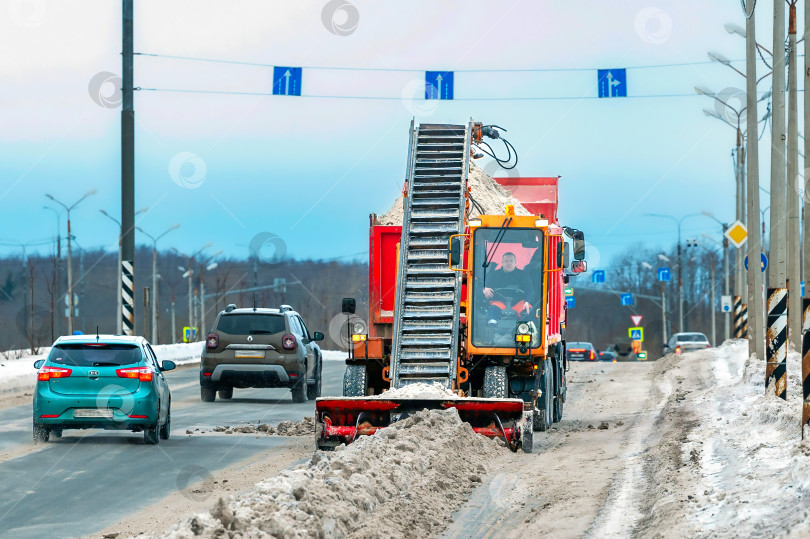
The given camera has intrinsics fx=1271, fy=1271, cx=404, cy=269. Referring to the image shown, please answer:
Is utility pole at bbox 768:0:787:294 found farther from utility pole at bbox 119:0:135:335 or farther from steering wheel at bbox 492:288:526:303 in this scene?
utility pole at bbox 119:0:135:335

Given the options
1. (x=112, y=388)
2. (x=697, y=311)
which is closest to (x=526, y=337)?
(x=112, y=388)

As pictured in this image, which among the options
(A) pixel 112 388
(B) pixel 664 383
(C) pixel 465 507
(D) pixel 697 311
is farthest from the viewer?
(D) pixel 697 311

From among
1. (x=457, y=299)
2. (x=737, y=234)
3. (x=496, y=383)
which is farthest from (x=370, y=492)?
(x=737, y=234)

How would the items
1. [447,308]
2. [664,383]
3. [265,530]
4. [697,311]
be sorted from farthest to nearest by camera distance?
[697,311], [664,383], [447,308], [265,530]

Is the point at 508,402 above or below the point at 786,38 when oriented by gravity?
below

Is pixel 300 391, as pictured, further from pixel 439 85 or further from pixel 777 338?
pixel 777 338

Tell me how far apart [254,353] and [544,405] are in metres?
7.84

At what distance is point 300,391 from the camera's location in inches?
978

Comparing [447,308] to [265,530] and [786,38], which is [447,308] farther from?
[786,38]

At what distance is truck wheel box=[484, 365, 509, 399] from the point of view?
1669cm

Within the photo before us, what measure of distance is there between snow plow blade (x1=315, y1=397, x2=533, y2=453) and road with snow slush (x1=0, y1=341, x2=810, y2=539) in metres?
0.29

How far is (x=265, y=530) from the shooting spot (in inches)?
321

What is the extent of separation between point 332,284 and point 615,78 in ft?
317

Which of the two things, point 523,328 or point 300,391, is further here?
point 300,391
